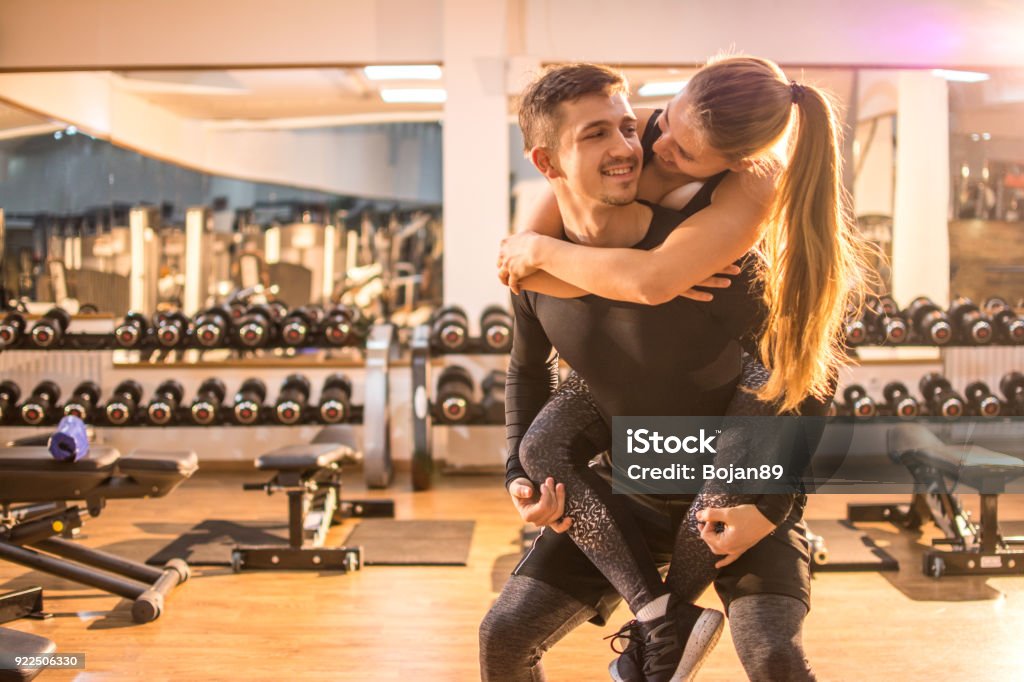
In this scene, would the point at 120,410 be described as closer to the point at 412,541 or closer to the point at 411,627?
the point at 412,541

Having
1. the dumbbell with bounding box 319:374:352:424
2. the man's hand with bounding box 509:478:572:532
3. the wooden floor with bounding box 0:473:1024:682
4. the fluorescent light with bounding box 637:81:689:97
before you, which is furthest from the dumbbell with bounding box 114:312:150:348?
the man's hand with bounding box 509:478:572:532

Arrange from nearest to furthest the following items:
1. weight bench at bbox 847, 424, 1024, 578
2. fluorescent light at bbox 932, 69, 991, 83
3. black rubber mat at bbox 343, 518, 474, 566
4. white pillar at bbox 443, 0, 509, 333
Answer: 1. weight bench at bbox 847, 424, 1024, 578
2. black rubber mat at bbox 343, 518, 474, 566
3. white pillar at bbox 443, 0, 509, 333
4. fluorescent light at bbox 932, 69, 991, 83

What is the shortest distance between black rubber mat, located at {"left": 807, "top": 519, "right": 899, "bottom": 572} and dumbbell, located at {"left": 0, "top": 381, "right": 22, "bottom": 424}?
3.80 m

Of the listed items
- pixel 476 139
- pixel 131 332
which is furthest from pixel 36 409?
pixel 476 139

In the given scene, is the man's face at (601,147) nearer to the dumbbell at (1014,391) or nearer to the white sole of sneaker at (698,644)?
the white sole of sneaker at (698,644)

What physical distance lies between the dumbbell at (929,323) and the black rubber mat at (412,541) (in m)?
2.33

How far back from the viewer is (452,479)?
4887mm

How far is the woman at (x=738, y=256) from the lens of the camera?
1.20 meters

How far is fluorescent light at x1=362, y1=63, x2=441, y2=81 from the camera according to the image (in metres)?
5.22

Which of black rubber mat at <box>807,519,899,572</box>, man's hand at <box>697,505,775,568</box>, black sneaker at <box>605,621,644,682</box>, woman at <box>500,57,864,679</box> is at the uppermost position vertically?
woman at <box>500,57,864,679</box>

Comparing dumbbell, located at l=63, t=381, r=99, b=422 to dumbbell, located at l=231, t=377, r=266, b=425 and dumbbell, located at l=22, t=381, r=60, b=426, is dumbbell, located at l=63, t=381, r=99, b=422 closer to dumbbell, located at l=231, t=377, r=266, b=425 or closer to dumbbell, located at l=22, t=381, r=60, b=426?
dumbbell, located at l=22, t=381, r=60, b=426

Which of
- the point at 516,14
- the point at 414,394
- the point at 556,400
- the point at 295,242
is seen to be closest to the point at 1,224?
the point at 295,242

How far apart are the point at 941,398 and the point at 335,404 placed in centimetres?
292

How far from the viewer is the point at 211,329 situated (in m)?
4.43
